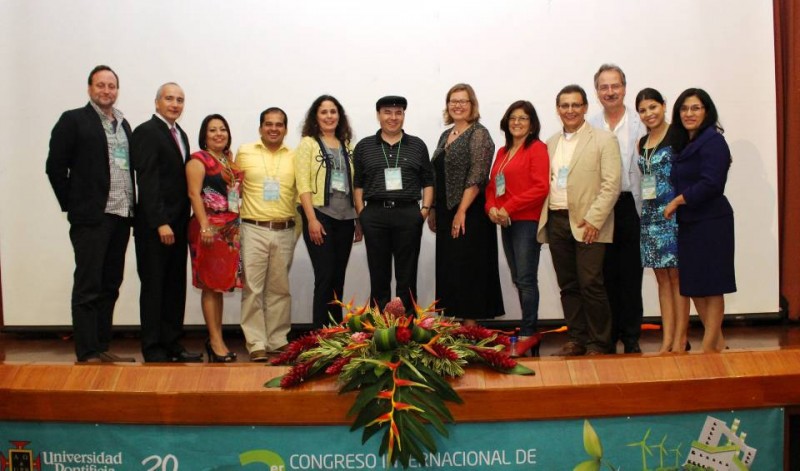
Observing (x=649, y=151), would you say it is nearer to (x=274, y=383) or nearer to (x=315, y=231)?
(x=315, y=231)

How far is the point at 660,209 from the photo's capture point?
Answer: 334 cm

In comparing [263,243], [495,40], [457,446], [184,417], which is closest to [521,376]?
[457,446]

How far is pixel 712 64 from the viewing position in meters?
4.57

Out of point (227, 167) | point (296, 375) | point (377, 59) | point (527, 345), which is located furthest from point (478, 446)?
point (377, 59)

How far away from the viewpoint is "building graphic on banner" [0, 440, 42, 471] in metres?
1.98

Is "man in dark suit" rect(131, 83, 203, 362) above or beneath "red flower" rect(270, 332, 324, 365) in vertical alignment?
above

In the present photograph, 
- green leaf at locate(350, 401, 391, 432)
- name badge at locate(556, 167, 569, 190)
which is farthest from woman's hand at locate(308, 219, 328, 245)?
green leaf at locate(350, 401, 391, 432)

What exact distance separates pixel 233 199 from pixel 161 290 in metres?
0.54

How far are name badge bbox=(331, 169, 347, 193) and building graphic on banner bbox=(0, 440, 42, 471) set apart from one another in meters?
2.07

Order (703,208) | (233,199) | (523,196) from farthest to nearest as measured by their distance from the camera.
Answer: (233,199) < (523,196) < (703,208)

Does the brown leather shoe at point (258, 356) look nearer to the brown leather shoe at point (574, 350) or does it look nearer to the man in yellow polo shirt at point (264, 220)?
the man in yellow polo shirt at point (264, 220)

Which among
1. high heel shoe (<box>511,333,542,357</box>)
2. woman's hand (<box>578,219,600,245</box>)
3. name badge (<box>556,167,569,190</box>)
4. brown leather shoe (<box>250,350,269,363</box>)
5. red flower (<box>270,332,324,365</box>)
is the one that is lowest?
brown leather shoe (<box>250,350,269,363</box>)

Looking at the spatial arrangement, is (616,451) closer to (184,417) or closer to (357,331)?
(357,331)

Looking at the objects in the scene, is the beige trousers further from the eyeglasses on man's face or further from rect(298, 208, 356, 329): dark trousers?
the eyeglasses on man's face
